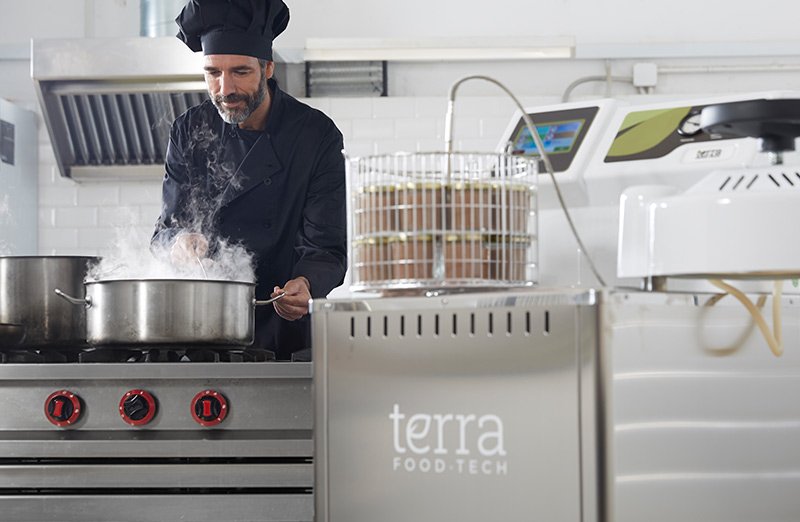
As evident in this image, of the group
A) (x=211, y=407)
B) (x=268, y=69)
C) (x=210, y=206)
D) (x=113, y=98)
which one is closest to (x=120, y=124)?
(x=113, y=98)

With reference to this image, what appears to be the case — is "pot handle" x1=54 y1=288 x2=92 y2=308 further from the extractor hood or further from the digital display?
the extractor hood

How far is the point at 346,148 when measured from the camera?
4922 millimetres

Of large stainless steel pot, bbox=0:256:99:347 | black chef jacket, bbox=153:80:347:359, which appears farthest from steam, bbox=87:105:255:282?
large stainless steel pot, bbox=0:256:99:347

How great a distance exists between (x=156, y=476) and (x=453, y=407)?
1060 millimetres

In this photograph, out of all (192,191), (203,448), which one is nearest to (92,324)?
(203,448)

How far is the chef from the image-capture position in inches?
126

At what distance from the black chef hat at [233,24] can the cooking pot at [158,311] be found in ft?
3.50

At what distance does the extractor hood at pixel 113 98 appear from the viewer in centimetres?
452

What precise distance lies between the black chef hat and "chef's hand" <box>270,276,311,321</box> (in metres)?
0.82

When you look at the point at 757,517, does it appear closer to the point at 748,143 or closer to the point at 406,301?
the point at 406,301

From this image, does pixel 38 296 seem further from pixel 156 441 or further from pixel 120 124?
pixel 120 124

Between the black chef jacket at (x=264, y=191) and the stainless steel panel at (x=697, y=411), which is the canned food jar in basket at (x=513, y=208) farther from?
the black chef jacket at (x=264, y=191)

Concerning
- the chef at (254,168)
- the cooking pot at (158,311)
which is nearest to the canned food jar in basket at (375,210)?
the cooking pot at (158,311)

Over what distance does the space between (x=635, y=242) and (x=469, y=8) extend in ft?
12.6
